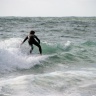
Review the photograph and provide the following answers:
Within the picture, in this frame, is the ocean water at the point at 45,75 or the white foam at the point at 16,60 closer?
the ocean water at the point at 45,75

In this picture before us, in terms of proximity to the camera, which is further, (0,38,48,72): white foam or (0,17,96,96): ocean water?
(0,38,48,72): white foam

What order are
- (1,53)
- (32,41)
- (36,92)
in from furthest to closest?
1. (32,41)
2. (1,53)
3. (36,92)

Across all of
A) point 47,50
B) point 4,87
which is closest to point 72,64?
point 47,50

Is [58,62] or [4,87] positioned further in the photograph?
[58,62]

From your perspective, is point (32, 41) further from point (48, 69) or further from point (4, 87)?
point (4, 87)

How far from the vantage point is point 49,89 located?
854 centimetres

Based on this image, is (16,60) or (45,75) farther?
(16,60)

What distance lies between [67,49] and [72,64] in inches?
225

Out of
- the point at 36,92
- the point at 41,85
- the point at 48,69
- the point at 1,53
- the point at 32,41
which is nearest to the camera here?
the point at 36,92

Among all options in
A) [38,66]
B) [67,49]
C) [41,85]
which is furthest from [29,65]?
[67,49]

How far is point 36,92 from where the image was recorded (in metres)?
8.12

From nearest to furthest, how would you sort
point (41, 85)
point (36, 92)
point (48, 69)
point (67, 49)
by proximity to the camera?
point (36, 92) < point (41, 85) < point (48, 69) < point (67, 49)

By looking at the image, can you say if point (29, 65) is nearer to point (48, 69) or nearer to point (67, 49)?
point (48, 69)

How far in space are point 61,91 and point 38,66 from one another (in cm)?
480
